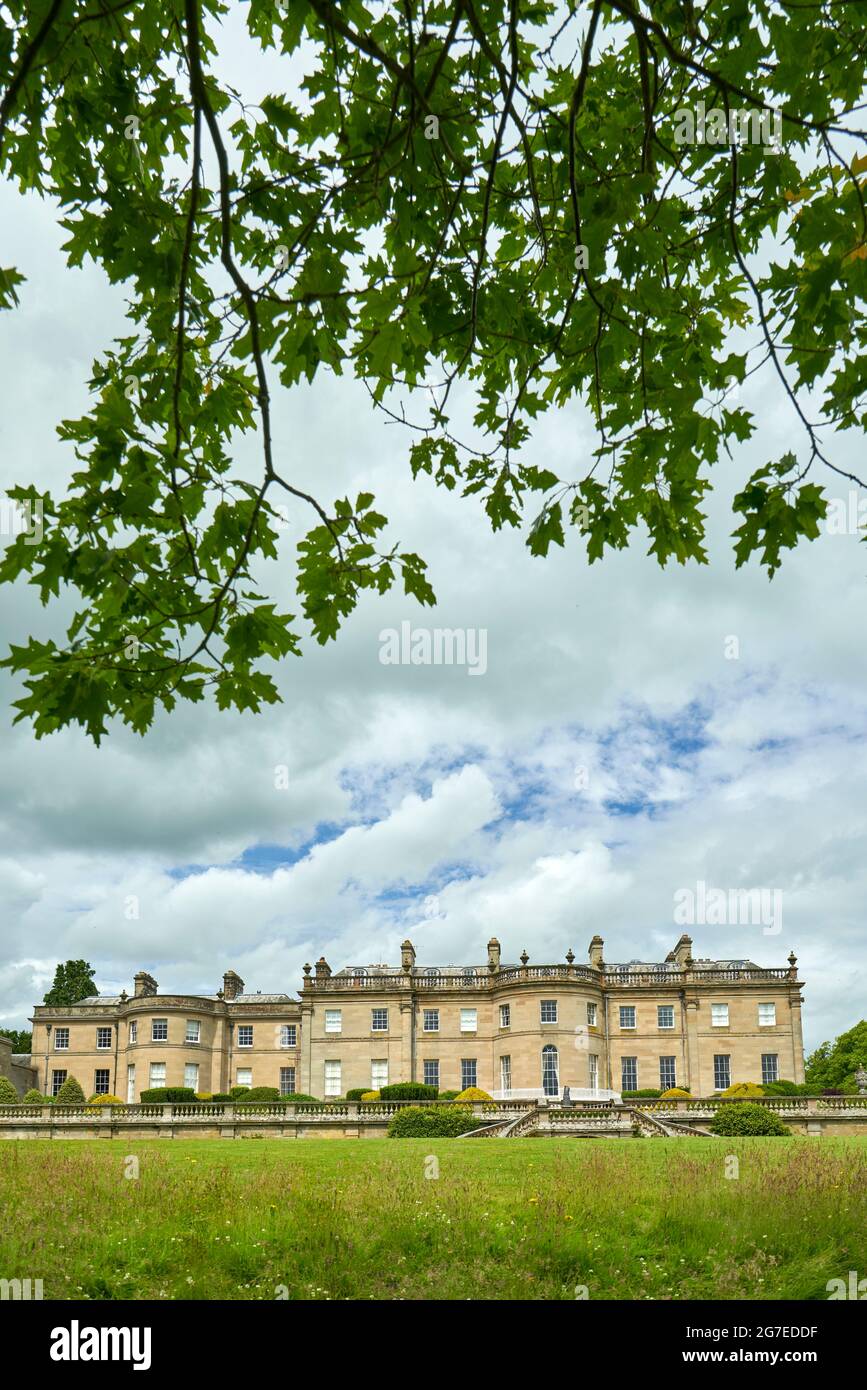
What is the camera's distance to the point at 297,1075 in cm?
5300

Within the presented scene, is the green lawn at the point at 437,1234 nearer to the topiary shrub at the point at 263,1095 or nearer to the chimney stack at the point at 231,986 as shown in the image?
the topiary shrub at the point at 263,1095

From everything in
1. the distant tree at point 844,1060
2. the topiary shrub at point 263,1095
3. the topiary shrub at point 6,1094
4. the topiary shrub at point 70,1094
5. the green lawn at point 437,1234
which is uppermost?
the green lawn at point 437,1234

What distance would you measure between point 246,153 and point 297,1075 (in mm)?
52197

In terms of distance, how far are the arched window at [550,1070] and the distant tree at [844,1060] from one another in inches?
1009

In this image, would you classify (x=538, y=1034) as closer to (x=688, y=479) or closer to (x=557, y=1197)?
(x=557, y=1197)

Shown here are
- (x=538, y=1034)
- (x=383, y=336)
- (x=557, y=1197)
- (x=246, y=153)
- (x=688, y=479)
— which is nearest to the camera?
(x=383, y=336)

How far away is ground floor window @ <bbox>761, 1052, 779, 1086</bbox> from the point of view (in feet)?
160

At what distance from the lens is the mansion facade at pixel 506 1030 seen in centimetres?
4788

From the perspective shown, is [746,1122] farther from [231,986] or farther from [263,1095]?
[231,986]

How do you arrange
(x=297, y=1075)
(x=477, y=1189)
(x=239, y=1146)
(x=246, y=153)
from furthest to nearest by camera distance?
(x=297, y=1075) < (x=239, y=1146) < (x=477, y=1189) < (x=246, y=153)

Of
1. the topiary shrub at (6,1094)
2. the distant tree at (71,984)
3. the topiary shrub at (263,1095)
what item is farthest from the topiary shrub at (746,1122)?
the distant tree at (71,984)

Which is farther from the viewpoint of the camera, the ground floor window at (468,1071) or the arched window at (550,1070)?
the ground floor window at (468,1071)
